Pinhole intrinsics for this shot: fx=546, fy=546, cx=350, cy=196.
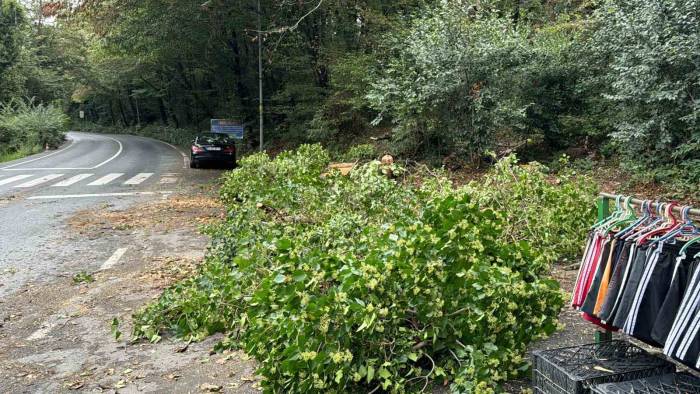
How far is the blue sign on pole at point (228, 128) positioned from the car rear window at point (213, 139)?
Answer: 385 centimetres

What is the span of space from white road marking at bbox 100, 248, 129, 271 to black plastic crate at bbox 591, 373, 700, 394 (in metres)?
6.81

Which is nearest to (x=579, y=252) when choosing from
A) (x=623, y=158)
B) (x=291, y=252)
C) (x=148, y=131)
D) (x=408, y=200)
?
(x=408, y=200)

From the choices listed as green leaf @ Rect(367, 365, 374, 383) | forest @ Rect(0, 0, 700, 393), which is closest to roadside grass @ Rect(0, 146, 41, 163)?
forest @ Rect(0, 0, 700, 393)

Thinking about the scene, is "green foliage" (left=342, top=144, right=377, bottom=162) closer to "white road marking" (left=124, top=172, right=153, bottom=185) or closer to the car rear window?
"white road marking" (left=124, top=172, right=153, bottom=185)

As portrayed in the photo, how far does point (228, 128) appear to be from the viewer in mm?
28188

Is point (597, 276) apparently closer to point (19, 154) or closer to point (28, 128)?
point (19, 154)

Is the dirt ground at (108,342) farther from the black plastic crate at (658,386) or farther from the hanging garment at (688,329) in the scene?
the hanging garment at (688,329)

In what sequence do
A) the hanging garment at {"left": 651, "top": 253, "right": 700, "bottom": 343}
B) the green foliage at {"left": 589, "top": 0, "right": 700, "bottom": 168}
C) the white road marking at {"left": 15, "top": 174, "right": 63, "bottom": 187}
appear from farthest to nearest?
the white road marking at {"left": 15, "top": 174, "right": 63, "bottom": 187}
the green foliage at {"left": 589, "top": 0, "right": 700, "bottom": 168}
the hanging garment at {"left": 651, "top": 253, "right": 700, "bottom": 343}

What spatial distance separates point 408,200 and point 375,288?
2.70m

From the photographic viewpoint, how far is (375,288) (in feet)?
10.1

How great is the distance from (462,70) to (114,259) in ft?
29.9

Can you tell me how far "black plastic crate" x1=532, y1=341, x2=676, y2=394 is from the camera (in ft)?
8.52

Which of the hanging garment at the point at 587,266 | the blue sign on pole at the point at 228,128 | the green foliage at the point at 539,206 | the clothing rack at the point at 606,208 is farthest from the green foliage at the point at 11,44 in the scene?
the hanging garment at the point at 587,266

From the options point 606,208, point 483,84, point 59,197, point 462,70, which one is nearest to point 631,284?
point 606,208
